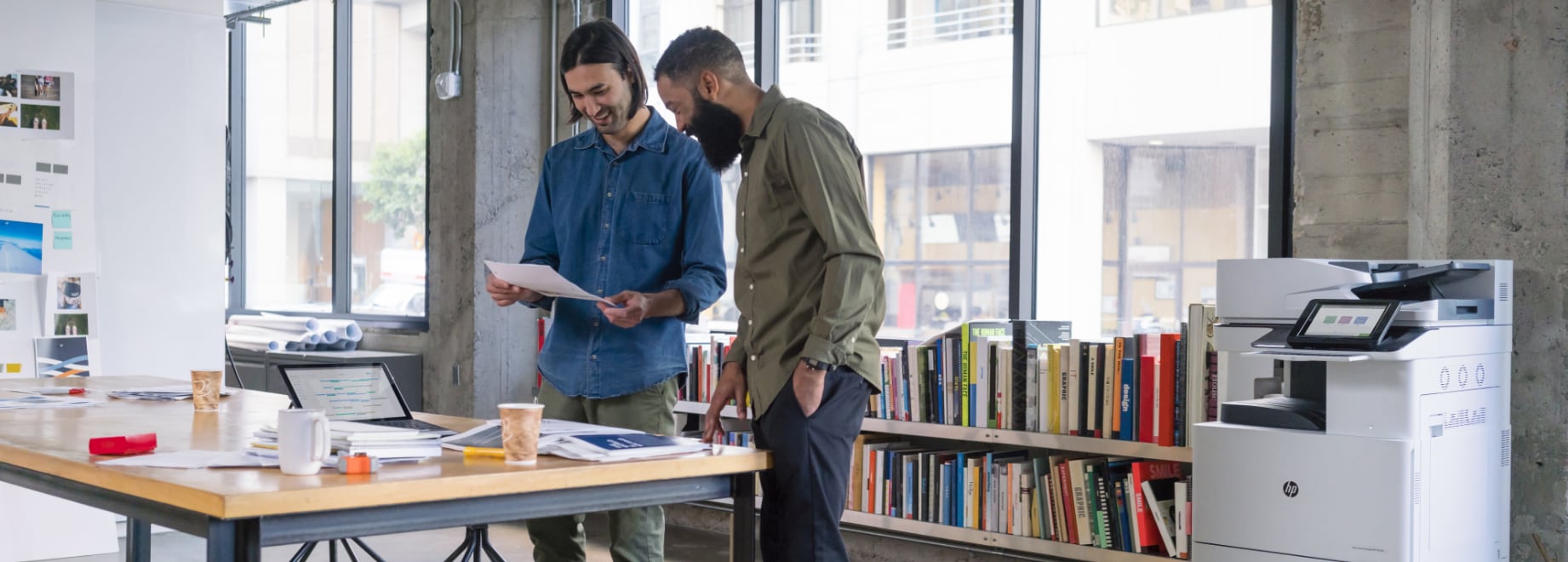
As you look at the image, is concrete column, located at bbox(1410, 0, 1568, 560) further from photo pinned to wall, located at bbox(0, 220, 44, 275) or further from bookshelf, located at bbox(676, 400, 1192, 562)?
photo pinned to wall, located at bbox(0, 220, 44, 275)

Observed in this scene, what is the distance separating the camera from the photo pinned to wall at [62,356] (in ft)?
16.3

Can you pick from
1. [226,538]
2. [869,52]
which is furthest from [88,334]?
[226,538]

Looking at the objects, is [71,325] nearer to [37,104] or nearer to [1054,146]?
[37,104]

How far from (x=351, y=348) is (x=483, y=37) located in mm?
2015

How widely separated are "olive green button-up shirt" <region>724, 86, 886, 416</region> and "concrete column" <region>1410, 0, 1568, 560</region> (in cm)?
171

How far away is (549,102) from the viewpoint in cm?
618

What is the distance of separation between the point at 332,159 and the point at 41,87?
2920 mm

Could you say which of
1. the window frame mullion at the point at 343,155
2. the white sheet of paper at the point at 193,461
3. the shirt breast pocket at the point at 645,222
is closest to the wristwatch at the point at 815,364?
the shirt breast pocket at the point at 645,222

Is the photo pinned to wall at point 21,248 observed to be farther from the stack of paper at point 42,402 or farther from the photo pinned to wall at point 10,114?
the stack of paper at point 42,402

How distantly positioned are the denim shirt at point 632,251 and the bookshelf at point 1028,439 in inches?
42.4

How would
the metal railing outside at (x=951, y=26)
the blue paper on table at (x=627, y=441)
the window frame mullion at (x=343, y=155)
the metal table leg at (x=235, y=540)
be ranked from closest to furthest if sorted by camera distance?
the metal table leg at (x=235, y=540) < the blue paper on table at (x=627, y=441) < the metal railing outside at (x=951, y=26) < the window frame mullion at (x=343, y=155)

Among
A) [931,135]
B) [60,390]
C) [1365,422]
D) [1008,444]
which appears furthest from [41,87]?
[1365,422]

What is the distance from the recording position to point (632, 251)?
2809 millimetres

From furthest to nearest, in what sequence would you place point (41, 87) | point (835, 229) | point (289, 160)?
point (289, 160), point (41, 87), point (835, 229)
